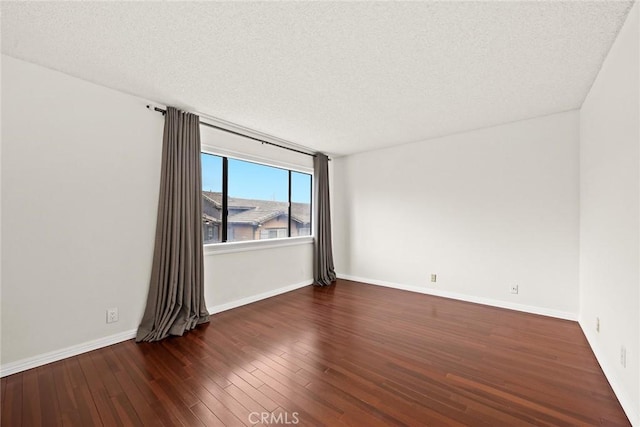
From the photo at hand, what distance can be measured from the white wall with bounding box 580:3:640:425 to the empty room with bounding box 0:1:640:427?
25mm

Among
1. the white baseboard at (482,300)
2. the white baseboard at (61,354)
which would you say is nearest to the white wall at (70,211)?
the white baseboard at (61,354)

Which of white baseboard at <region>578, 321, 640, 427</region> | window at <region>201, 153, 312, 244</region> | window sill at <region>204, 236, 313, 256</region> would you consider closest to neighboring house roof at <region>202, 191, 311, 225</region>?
window at <region>201, 153, 312, 244</region>

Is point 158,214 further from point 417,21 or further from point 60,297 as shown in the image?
point 417,21

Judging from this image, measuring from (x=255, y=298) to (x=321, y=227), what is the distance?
1707 millimetres

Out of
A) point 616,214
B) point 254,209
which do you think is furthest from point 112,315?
point 616,214

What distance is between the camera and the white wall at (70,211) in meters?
2.09

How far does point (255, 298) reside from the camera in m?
3.88

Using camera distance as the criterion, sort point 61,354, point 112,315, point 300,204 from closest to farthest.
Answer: point 61,354 → point 112,315 → point 300,204

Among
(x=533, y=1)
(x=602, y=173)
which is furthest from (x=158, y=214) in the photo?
(x=602, y=173)

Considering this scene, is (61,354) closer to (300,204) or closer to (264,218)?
(264,218)

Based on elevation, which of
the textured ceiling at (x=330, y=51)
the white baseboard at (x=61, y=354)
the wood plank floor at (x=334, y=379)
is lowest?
the wood plank floor at (x=334, y=379)

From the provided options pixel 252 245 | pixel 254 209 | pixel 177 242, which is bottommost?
pixel 252 245

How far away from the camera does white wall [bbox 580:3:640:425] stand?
1550mm

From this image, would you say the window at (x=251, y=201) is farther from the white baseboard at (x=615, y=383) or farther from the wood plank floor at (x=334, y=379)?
the white baseboard at (x=615, y=383)
